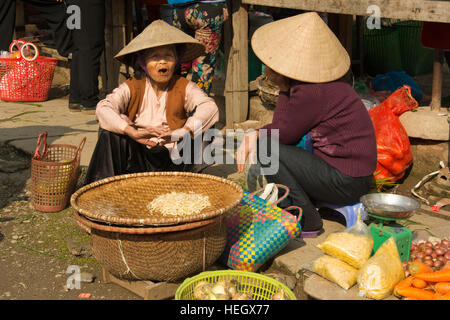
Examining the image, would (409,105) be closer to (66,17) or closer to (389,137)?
(389,137)

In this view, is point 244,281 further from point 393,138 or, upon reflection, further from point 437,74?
point 437,74

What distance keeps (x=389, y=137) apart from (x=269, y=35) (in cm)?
130

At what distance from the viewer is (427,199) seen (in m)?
4.25

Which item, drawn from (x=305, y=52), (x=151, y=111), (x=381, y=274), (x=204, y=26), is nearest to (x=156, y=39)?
(x=151, y=111)

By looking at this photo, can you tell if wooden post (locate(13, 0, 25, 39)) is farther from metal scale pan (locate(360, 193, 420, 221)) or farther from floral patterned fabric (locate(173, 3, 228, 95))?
metal scale pan (locate(360, 193, 420, 221))

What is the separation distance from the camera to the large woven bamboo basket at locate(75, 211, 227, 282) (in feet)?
9.29

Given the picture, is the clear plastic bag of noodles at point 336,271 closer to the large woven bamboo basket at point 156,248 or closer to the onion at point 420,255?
the onion at point 420,255

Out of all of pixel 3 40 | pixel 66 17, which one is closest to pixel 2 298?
pixel 66 17

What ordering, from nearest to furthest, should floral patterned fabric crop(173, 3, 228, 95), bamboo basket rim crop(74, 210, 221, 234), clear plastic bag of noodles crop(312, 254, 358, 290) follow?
bamboo basket rim crop(74, 210, 221, 234), clear plastic bag of noodles crop(312, 254, 358, 290), floral patterned fabric crop(173, 3, 228, 95)

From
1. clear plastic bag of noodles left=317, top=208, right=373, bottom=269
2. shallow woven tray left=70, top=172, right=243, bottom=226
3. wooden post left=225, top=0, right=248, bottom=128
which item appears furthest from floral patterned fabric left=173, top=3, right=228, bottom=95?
clear plastic bag of noodles left=317, top=208, right=373, bottom=269

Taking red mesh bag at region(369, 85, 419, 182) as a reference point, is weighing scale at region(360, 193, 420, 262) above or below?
below

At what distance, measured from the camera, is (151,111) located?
13.7 ft

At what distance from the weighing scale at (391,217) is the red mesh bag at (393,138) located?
1070mm

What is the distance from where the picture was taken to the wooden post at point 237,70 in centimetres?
570
